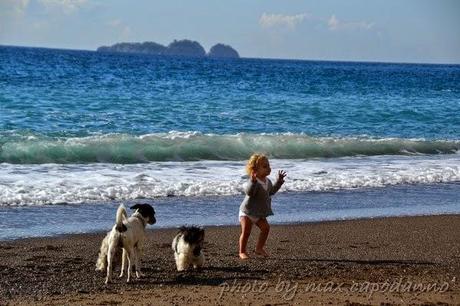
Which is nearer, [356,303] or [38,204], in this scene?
[356,303]

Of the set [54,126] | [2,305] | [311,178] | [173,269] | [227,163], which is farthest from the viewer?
[54,126]

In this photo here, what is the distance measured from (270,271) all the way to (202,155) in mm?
10868

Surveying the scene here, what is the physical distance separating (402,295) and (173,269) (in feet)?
7.58

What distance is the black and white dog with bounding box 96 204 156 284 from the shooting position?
7515 millimetres

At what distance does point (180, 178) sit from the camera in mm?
14656

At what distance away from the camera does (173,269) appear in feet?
27.1

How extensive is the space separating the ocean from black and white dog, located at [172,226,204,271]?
2.27 meters

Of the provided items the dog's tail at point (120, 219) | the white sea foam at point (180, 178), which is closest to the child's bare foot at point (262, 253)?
the dog's tail at point (120, 219)

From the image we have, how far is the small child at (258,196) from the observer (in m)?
9.08

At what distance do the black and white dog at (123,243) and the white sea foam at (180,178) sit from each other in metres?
4.16

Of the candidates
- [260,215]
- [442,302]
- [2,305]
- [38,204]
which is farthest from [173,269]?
[38,204]

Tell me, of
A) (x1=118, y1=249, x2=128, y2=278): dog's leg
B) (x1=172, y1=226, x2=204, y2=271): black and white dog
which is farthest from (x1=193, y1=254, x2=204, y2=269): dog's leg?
(x1=118, y1=249, x2=128, y2=278): dog's leg

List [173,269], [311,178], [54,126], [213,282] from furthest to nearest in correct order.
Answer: [54,126] → [311,178] → [173,269] → [213,282]

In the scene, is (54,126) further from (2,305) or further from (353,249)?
(2,305)
